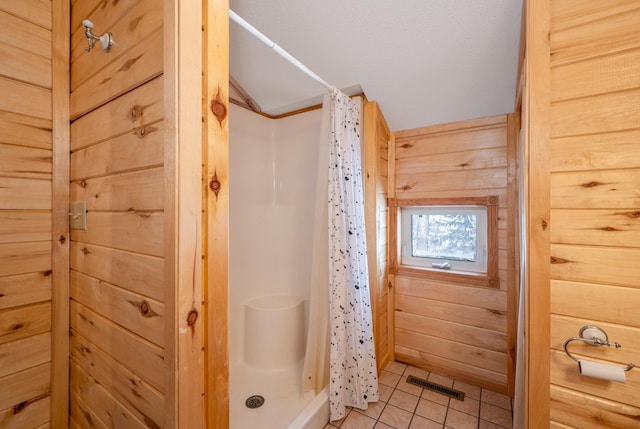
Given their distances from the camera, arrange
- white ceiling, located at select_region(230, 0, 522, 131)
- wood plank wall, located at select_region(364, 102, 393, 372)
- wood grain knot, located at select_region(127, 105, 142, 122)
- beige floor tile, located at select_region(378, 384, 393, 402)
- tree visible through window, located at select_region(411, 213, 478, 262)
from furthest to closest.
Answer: tree visible through window, located at select_region(411, 213, 478, 262)
wood plank wall, located at select_region(364, 102, 393, 372)
beige floor tile, located at select_region(378, 384, 393, 402)
white ceiling, located at select_region(230, 0, 522, 131)
wood grain knot, located at select_region(127, 105, 142, 122)

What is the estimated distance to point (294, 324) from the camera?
1948 millimetres

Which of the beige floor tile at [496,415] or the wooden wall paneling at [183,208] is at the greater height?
the wooden wall paneling at [183,208]

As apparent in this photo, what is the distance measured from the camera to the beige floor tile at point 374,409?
60.9 inches

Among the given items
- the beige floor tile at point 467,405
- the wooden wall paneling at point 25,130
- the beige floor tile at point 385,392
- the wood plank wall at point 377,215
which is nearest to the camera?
the wooden wall paneling at point 25,130

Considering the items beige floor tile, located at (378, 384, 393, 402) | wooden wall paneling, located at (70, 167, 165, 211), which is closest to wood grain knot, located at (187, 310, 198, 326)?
wooden wall paneling, located at (70, 167, 165, 211)

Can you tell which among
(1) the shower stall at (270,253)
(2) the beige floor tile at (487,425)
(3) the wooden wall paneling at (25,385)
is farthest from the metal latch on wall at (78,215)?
(2) the beige floor tile at (487,425)

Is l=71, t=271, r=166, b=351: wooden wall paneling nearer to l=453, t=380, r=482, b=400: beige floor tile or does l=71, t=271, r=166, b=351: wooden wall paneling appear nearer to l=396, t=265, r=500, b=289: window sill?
l=396, t=265, r=500, b=289: window sill

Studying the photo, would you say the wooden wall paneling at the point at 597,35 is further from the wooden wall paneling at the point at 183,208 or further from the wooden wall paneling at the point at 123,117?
the wooden wall paneling at the point at 123,117

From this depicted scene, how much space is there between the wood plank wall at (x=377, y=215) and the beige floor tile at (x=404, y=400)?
0.23 meters

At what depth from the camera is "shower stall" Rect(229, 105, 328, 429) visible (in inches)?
73.0

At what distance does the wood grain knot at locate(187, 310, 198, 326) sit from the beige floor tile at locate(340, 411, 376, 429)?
4.40 feet

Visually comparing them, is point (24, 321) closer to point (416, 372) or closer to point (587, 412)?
point (587, 412)

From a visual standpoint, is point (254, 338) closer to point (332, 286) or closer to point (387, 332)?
point (332, 286)

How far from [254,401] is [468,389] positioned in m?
1.48
